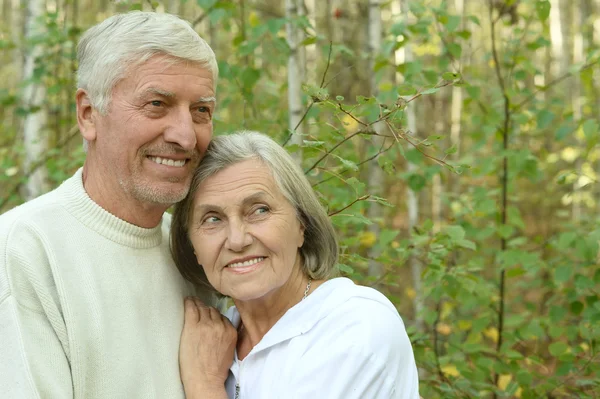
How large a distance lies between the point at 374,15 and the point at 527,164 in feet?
5.58

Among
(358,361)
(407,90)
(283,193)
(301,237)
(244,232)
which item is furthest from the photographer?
(407,90)

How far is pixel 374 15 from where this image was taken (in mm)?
4801

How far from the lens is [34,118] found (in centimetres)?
510

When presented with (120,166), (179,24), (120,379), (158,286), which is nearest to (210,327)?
(158,286)

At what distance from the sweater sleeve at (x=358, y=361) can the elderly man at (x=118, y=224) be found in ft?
1.70

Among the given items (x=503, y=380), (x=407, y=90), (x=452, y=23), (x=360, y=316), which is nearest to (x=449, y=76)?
(x=407, y=90)

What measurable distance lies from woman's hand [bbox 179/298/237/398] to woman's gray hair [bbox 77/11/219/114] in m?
0.82

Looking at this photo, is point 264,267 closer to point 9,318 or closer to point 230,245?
point 230,245

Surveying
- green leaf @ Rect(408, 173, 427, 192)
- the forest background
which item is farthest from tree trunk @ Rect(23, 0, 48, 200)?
green leaf @ Rect(408, 173, 427, 192)

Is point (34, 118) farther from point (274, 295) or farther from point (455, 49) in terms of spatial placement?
point (274, 295)

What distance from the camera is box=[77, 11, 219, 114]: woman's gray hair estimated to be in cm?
206

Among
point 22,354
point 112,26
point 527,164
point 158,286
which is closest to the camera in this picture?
point 22,354

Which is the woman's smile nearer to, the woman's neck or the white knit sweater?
the woman's neck

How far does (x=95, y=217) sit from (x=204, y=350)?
0.60 m
